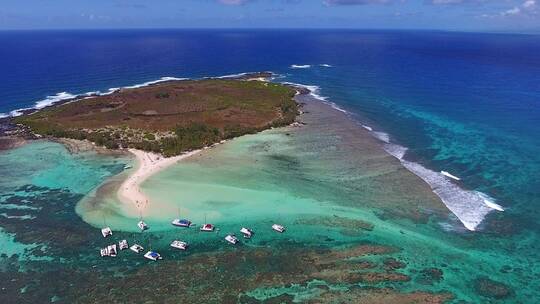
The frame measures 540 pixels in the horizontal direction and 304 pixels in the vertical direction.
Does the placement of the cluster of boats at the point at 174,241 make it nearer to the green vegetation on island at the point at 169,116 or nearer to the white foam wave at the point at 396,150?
the green vegetation on island at the point at 169,116

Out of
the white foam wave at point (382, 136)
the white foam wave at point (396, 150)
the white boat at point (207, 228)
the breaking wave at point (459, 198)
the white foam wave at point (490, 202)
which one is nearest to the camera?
the white boat at point (207, 228)

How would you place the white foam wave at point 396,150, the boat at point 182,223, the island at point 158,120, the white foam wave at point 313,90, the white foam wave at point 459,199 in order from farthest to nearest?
the white foam wave at point 313,90
the white foam wave at point 396,150
the island at point 158,120
the white foam wave at point 459,199
the boat at point 182,223

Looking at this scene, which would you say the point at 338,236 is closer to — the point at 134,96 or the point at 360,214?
the point at 360,214

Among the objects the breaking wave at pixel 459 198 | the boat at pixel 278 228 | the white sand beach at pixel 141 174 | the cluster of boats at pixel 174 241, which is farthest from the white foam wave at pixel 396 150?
the white sand beach at pixel 141 174

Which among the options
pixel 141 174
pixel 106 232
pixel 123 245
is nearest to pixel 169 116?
pixel 141 174

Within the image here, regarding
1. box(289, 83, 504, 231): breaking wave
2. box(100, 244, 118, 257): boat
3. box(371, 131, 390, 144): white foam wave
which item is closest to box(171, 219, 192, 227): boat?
box(100, 244, 118, 257): boat
